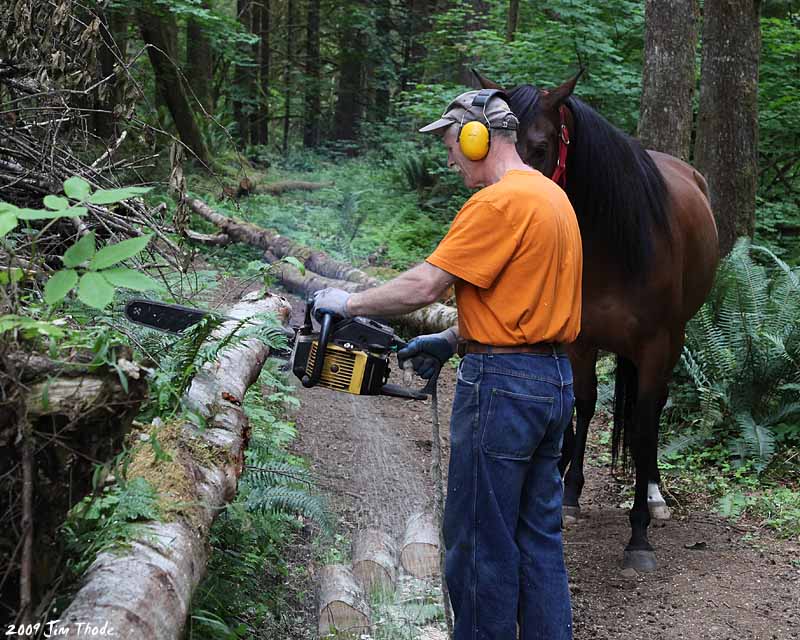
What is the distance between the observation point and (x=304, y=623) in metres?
3.96

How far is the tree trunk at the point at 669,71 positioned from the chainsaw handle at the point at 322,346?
5825mm

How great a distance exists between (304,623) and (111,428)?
6.23 ft

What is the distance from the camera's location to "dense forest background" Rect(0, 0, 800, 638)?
2.37 meters

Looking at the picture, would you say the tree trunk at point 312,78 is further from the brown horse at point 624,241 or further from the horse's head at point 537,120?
the horse's head at point 537,120

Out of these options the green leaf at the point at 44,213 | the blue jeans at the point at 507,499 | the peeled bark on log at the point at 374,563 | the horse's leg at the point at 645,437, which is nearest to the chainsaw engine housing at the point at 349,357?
the blue jeans at the point at 507,499

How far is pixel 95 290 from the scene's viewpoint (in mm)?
2123

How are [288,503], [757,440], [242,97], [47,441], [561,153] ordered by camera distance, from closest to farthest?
[47,441] < [288,503] < [561,153] < [757,440] < [242,97]

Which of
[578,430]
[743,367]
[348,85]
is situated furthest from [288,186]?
[578,430]

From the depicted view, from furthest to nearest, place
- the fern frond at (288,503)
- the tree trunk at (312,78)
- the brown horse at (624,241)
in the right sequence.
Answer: the tree trunk at (312,78), the brown horse at (624,241), the fern frond at (288,503)

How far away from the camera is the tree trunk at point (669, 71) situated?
7965 millimetres

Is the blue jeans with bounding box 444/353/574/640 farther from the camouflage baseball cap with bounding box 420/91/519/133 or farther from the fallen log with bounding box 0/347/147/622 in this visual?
the fallen log with bounding box 0/347/147/622

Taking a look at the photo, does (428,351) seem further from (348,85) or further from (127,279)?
(348,85)

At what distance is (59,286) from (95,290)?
105mm

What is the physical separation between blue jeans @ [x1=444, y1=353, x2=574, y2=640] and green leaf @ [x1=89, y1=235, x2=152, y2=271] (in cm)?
159
